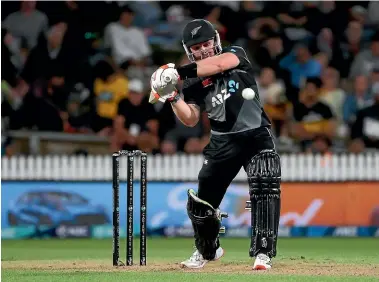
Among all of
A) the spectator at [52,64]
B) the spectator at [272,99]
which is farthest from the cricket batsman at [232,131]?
the spectator at [52,64]

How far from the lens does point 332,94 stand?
56.0 ft

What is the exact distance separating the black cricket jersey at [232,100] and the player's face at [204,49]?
0.15m

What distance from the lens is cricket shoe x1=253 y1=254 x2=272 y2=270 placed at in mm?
8594

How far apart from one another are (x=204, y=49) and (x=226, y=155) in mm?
937

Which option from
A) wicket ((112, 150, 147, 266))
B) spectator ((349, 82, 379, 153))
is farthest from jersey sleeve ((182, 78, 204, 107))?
spectator ((349, 82, 379, 153))

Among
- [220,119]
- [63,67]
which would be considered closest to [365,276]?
[220,119]

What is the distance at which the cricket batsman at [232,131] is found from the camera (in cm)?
865

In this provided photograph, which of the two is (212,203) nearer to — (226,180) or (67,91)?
(226,180)

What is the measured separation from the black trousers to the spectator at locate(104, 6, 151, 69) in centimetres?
882

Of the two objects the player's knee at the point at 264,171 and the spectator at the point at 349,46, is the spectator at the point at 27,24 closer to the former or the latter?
the spectator at the point at 349,46

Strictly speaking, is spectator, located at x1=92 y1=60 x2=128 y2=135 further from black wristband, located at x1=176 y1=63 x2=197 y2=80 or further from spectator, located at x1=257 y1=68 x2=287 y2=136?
black wristband, located at x1=176 y1=63 x2=197 y2=80

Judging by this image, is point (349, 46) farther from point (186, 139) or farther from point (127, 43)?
point (127, 43)

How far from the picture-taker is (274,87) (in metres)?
17.0

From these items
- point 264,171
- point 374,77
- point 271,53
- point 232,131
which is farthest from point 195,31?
point 271,53
